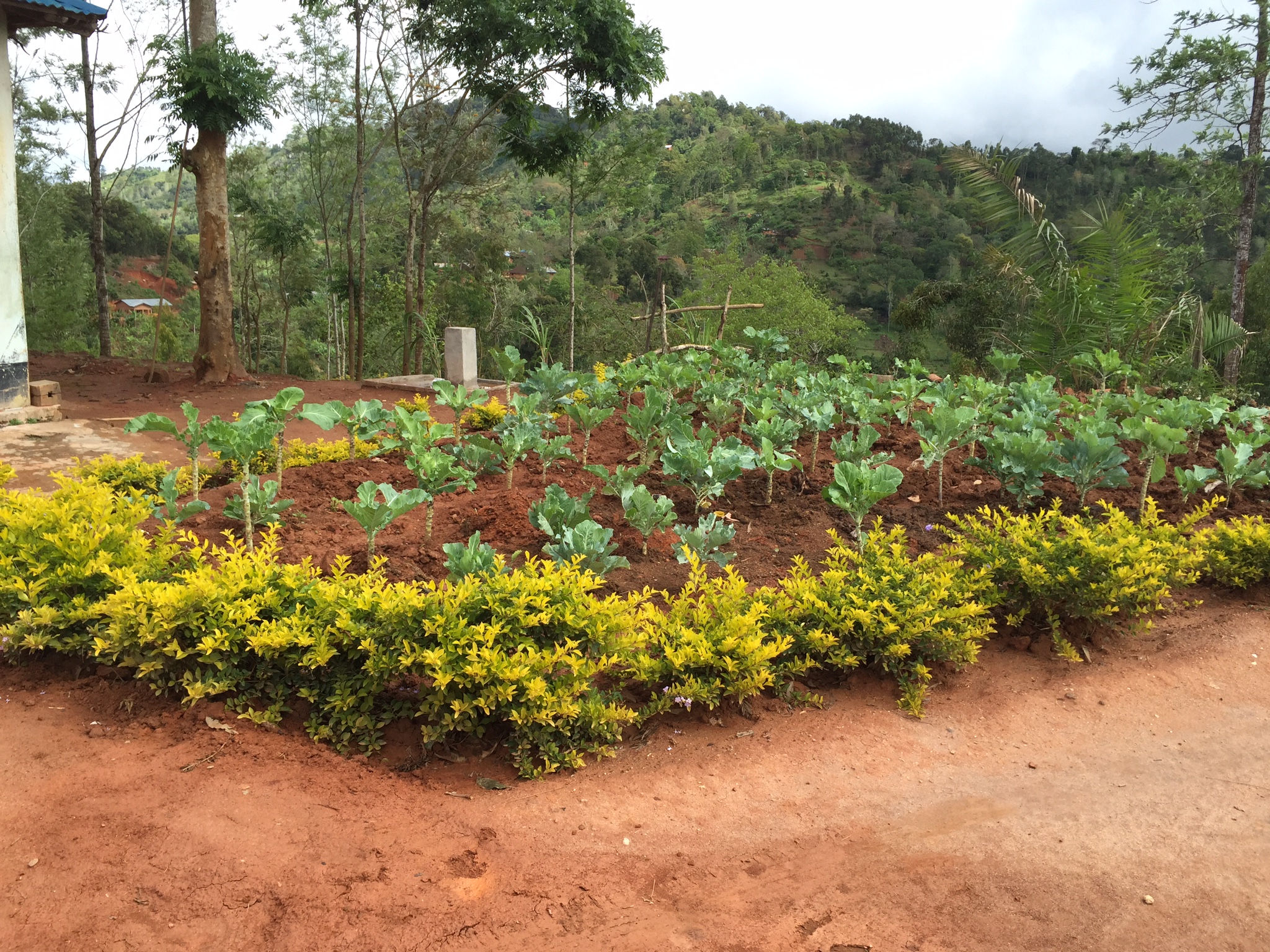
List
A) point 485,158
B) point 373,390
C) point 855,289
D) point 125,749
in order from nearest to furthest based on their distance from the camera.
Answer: point 125,749
point 373,390
point 485,158
point 855,289

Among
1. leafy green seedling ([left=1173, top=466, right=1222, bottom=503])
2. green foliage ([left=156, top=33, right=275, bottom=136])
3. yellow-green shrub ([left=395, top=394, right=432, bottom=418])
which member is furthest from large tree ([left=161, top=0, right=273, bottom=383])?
leafy green seedling ([left=1173, top=466, right=1222, bottom=503])

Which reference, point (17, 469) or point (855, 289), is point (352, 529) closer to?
point (17, 469)

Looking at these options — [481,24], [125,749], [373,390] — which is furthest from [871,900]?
[481,24]

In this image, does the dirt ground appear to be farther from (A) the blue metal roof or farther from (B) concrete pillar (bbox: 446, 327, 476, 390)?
(B) concrete pillar (bbox: 446, 327, 476, 390)

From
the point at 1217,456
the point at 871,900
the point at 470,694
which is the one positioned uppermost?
the point at 1217,456

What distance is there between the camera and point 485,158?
18.1m

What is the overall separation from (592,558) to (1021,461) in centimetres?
259

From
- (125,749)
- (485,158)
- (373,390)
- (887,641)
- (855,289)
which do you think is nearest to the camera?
(125,749)

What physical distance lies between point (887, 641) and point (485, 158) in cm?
1710

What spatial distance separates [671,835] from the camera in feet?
8.11

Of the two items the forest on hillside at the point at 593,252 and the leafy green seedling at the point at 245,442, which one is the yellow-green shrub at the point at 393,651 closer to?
the leafy green seedling at the point at 245,442

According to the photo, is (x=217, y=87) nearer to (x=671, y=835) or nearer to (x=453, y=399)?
(x=453, y=399)

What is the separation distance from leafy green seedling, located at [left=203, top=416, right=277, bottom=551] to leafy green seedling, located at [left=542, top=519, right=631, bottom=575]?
56.4 inches

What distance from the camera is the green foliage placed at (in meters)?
9.41
